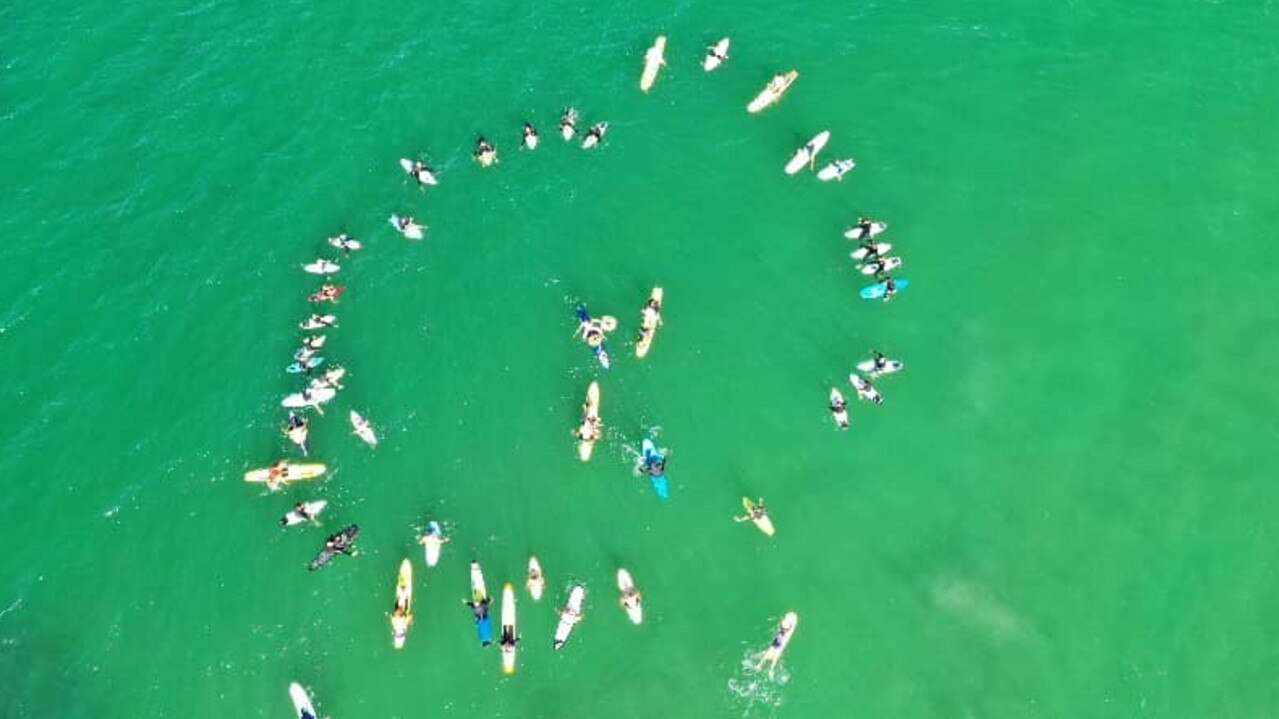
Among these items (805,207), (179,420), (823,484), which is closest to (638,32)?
(805,207)

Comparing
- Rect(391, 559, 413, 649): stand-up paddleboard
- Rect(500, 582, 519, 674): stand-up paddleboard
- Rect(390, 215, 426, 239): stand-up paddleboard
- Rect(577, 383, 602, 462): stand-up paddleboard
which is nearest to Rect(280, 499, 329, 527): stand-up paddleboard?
Rect(391, 559, 413, 649): stand-up paddleboard

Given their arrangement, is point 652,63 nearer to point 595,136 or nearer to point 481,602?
point 595,136

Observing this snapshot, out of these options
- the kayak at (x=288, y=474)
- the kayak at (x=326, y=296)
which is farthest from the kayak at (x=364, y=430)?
the kayak at (x=326, y=296)

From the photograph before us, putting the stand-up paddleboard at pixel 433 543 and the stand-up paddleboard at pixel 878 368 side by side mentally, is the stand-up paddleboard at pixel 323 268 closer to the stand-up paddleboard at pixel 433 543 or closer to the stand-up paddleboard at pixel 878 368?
the stand-up paddleboard at pixel 433 543

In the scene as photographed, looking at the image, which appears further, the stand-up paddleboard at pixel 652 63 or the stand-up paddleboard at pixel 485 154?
the stand-up paddleboard at pixel 652 63

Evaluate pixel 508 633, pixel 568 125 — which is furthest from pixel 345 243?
pixel 508 633

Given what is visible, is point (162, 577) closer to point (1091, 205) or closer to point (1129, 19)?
point (1091, 205)
